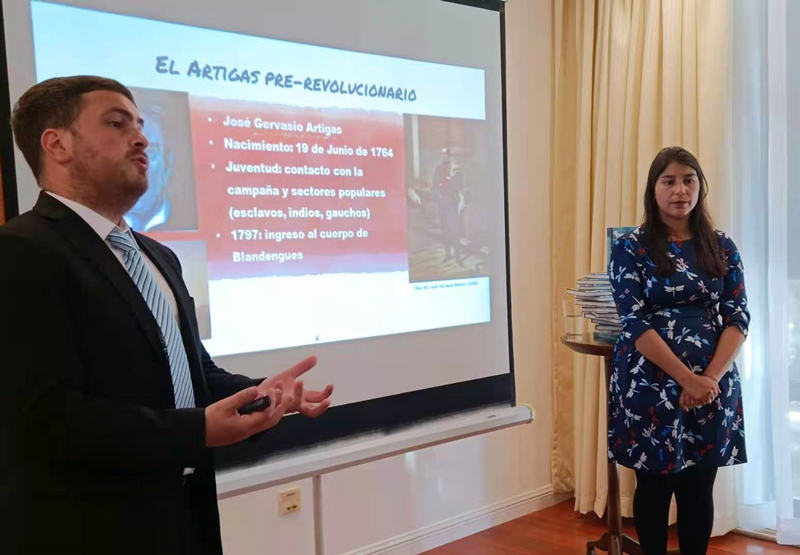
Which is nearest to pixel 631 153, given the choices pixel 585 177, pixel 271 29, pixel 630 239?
pixel 585 177

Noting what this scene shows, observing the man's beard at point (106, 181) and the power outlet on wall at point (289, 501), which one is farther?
the power outlet on wall at point (289, 501)

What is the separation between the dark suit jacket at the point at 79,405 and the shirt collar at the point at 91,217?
19 mm

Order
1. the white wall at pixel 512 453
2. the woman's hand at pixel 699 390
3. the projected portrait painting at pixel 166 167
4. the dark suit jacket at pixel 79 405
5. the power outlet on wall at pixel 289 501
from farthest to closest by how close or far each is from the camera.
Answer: the white wall at pixel 512 453 → the power outlet on wall at pixel 289 501 → the woman's hand at pixel 699 390 → the projected portrait painting at pixel 166 167 → the dark suit jacket at pixel 79 405

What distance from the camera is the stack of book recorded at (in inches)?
94.0

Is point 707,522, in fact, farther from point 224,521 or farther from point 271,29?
point 271,29

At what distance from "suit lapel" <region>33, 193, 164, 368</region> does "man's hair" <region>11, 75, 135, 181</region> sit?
0.11 m

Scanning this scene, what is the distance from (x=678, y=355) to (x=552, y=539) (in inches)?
48.0

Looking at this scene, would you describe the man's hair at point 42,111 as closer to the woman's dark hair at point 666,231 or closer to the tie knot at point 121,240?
the tie knot at point 121,240

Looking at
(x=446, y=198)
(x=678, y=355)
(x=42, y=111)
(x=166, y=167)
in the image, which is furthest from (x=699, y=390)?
(x=42, y=111)

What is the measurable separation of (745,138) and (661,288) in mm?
1023

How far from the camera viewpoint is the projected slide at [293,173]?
1.56 metres

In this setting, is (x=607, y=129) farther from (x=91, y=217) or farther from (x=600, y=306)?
(x=91, y=217)

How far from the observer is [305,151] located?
1.76m

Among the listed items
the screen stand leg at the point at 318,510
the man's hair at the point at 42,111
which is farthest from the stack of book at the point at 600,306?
the man's hair at the point at 42,111
